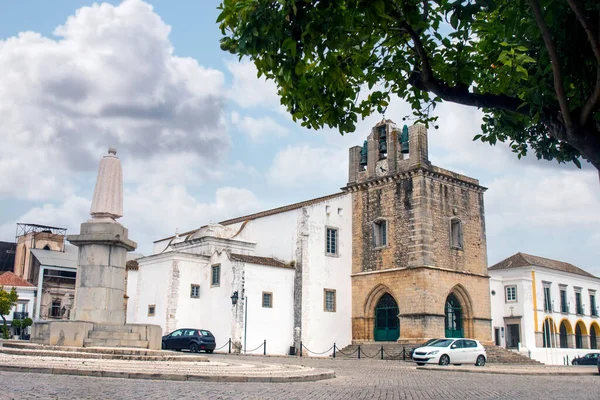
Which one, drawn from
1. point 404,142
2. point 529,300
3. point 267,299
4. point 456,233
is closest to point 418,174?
point 404,142

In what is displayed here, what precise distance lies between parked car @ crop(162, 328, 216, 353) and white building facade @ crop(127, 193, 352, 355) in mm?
2129

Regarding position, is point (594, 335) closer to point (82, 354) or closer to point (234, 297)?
point (234, 297)

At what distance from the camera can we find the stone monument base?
16.9 metres

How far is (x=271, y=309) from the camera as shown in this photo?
34.1 m

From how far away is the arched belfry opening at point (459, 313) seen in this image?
3447 cm

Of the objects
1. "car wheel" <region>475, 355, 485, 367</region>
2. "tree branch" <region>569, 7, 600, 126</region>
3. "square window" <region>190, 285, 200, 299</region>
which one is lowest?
"car wheel" <region>475, 355, 485, 367</region>

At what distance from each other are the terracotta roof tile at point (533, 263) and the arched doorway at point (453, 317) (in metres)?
14.4

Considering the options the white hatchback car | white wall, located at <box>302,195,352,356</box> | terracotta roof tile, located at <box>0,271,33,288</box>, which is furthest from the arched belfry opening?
terracotta roof tile, located at <box>0,271,33,288</box>

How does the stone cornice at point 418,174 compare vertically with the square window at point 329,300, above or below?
above

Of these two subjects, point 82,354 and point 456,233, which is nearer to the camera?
point 82,354

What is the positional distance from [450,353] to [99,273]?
14.9 m

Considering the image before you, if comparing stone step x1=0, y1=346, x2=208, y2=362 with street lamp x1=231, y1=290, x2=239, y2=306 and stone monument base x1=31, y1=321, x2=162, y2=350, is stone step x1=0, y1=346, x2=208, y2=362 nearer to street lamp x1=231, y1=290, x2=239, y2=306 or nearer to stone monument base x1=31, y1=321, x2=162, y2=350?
stone monument base x1=31, y1=321, x2=162, y2=350

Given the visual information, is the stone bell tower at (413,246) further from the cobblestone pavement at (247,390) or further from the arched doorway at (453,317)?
the cobblestone pavement at (247,390)

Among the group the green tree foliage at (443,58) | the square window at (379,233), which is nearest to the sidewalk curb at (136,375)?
the green tree foliage at (443,58)
